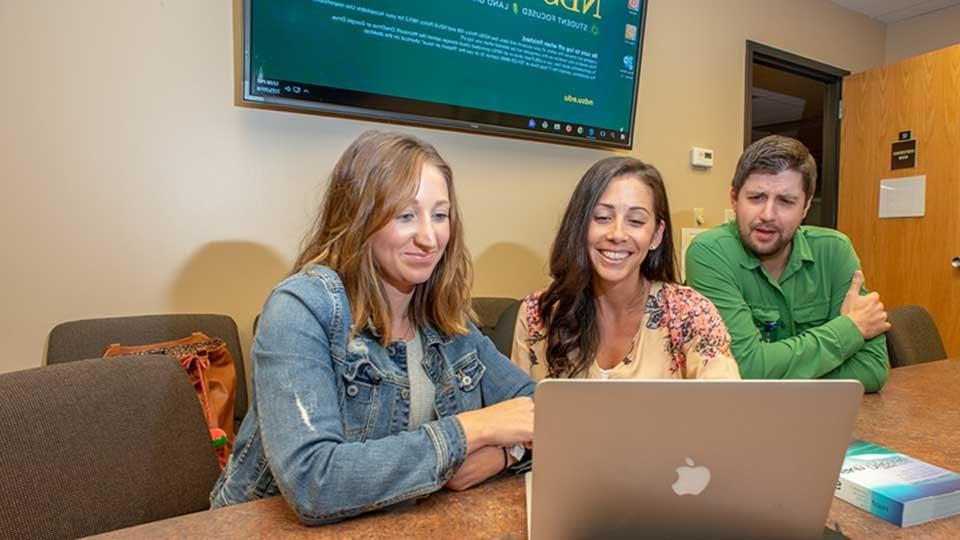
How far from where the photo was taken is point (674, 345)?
4.66 feet

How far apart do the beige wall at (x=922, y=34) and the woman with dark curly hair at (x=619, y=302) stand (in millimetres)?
3352

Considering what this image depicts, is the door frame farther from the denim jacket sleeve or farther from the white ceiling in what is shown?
the denim jacket sleeve

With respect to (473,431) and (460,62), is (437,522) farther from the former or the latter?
(460,62)

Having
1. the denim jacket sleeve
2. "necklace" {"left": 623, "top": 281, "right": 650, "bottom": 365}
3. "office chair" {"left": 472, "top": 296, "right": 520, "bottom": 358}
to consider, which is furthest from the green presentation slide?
the denim jacket sleeve

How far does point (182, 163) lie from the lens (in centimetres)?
180

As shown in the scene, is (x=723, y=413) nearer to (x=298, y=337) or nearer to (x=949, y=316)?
(x=298, y=337)

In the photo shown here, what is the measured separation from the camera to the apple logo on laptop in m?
0.64

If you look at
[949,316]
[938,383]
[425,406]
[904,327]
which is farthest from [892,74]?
[425,406]

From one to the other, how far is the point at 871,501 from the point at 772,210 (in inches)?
38.7

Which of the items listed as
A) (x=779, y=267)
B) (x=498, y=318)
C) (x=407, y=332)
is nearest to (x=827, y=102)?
(x=779, y=267)

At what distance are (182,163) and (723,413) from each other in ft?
5.69

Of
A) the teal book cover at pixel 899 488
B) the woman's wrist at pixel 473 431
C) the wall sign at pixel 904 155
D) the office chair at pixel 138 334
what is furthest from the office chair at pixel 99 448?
the wall sign at pixel 904 155

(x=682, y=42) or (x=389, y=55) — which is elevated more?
(x=682, y=42)

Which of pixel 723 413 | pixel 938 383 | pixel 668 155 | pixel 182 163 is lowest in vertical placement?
pixel 938 383
